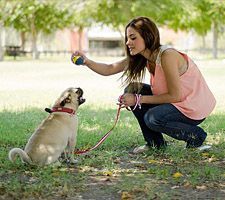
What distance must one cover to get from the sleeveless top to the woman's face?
0.32 metres

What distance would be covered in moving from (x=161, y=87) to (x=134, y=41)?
609mm

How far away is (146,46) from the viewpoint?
543cm

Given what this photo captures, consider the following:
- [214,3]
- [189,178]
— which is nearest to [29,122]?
[189,178]

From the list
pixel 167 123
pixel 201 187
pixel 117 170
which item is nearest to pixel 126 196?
pixel 201 187

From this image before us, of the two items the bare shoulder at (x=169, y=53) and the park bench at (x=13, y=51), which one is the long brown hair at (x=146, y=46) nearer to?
the bare shoulder at (x=169, y=53)

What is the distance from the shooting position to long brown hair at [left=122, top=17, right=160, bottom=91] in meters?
5.34

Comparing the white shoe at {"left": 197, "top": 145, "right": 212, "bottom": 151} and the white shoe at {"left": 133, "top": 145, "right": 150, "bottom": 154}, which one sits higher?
the white shoe at {"left": 197, "top": 145, "right": 212, "bottom": 151}

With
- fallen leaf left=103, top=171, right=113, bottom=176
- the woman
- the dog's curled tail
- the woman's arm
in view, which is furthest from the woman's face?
the dog's curled tail

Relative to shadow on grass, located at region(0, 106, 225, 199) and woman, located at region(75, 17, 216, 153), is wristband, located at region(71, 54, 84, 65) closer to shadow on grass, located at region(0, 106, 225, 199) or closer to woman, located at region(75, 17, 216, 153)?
woman, located at region(75, 17, 216, 153)

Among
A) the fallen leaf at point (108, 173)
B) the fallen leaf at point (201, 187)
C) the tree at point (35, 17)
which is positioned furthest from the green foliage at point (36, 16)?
the fallen leaf at point (201, 187)

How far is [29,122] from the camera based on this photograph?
8.05 m

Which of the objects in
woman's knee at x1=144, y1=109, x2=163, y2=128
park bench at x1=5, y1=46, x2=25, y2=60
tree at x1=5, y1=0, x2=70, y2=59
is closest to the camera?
woman's knee at x1=144, y1=109, x2=163, y2=128

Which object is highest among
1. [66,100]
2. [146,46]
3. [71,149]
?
[146,46]

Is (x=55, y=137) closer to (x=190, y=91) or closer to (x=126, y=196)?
(x=126, y=196)
